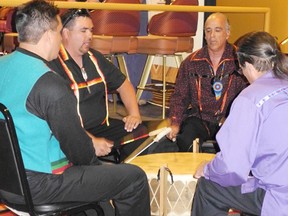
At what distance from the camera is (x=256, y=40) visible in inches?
98.2

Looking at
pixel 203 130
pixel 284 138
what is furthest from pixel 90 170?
pixel 203 130

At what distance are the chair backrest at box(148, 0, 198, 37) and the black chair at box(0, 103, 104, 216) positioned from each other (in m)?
2.92

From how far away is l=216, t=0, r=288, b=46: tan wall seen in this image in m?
6.64

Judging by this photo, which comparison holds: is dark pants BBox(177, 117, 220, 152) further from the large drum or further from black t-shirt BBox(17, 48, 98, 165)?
black t-shirt BBox(17, 48, 98, 165)

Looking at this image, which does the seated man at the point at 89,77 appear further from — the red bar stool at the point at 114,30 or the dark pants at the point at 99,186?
the red bar stool at the point at 114,30

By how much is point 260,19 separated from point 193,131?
3.69m

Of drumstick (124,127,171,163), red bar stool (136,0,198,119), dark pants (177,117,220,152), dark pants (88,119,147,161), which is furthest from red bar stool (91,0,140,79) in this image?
drumstick (124,127,171,163)

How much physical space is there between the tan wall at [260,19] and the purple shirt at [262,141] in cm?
451

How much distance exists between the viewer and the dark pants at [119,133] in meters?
3.51

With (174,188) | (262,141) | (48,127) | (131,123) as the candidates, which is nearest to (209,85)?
(131,123)

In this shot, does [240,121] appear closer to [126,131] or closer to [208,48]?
[126,131]

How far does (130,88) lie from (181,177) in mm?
1034

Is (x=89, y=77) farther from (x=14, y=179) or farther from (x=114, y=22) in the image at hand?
(x=114, y=22)

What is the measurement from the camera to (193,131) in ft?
12.9
